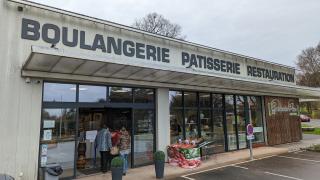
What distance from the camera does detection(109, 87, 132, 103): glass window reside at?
1049 cm

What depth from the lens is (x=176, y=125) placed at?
500 inches

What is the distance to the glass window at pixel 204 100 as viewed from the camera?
1381 centimetres

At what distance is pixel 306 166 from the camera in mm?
11312

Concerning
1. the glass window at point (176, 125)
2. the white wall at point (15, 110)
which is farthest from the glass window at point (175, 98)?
the white wall at point (15, 110)

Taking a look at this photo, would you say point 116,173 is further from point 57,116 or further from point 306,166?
point 306,166

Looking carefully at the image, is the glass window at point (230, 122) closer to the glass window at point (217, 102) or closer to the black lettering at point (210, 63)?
the glass window at point (217, 102)

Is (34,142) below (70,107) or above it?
below

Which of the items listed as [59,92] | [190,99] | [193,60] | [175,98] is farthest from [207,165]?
[59,92]

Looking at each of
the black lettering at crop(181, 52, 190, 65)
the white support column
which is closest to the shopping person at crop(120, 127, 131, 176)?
the white support column

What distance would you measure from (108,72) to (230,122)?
26.9ft

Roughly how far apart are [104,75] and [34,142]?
2.97 meters

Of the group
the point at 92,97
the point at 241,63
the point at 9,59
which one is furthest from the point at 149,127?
the point at 241,63

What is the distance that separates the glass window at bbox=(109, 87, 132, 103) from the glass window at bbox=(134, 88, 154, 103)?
0.28 metres

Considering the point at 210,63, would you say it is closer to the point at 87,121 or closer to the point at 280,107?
the point at 87,121
